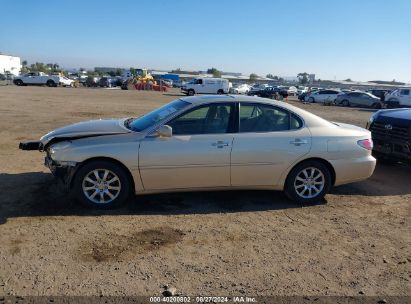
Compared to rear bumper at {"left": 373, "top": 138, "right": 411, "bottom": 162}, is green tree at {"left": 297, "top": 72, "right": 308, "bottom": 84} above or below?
above

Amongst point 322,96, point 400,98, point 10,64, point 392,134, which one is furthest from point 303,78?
point 392,134

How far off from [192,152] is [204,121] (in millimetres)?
534

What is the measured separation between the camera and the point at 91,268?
3.90 meters

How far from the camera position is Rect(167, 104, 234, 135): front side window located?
554 centimetres

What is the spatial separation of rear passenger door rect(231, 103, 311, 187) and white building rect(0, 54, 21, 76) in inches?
4679

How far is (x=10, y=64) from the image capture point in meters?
123

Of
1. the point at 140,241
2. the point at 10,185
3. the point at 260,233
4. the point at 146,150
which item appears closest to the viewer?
the point at 140,241

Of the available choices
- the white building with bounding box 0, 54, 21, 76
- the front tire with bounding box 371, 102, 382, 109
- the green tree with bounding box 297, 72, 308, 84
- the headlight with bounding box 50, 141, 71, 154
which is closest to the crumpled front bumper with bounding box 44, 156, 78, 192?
the headlight with bounding box 50, 141, 71, 154

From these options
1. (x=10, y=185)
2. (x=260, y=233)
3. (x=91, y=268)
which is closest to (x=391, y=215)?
(x=260, y=233)

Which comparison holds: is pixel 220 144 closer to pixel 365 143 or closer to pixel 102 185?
pixel 102 185

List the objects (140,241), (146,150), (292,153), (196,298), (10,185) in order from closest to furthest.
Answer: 1. (196,298)
2. (140,241)
3. (146,150)
4. (292,153)
5. (10,185)

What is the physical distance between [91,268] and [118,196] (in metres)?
1.61

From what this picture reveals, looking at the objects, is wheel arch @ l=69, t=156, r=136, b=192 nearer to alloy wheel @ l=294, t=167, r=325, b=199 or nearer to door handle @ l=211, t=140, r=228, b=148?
door handle @ l=211, t=140, r=228, b=148

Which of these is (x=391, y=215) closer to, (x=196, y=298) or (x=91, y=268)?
(x=196, y=298)
